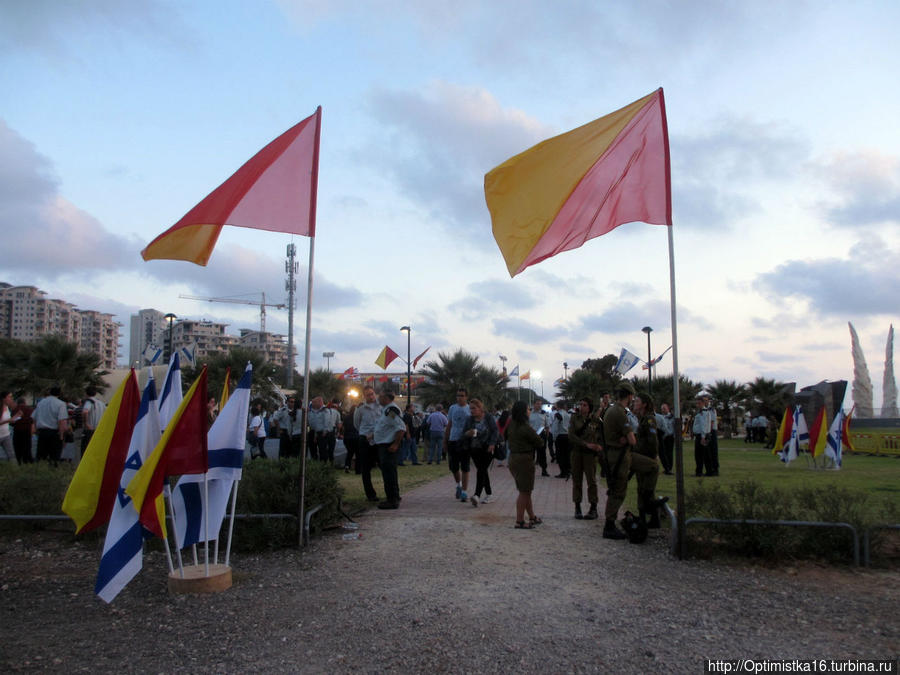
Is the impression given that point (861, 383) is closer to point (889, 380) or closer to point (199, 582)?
point (889, 380)

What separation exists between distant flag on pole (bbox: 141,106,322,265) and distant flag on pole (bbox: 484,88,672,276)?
2.06 meters

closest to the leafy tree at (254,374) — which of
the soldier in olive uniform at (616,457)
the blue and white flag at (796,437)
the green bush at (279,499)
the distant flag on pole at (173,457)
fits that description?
the blue and white flag at (796,437)

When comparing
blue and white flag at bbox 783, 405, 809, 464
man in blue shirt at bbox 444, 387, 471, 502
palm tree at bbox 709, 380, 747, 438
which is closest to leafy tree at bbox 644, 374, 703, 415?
palm tree at bbox 709, 380, 747, 438

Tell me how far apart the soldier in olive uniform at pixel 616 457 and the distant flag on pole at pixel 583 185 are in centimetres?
240

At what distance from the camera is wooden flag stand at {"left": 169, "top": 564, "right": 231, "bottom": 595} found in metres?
5.85

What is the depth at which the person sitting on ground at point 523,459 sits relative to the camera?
859cm

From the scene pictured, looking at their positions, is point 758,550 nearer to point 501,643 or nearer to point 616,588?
point 616,588

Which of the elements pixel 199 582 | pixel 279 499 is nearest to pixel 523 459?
pixel 279 499

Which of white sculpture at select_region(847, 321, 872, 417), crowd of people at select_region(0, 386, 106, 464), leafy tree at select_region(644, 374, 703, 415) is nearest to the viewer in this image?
crowd of people at select_region(0, 386, 106, 464)

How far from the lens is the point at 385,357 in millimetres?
35438

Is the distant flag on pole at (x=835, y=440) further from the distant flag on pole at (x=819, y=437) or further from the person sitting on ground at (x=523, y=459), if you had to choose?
the person sitting on ground at (x=523, y=459)

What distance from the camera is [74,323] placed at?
18950 centimetres

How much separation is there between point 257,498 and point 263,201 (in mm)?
3411

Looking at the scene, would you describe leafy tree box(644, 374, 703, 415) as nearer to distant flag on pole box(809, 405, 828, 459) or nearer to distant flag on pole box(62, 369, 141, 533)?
distant flag on pole box(809, 405, 828, 459)
